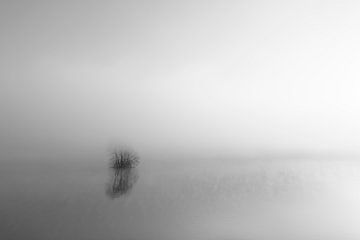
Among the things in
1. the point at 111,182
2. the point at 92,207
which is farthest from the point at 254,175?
the point at 92,207

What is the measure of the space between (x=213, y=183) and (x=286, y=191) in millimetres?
17855

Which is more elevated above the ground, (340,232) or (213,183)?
(213,183)

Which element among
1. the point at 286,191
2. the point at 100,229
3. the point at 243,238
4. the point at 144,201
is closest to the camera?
the point at 243,238

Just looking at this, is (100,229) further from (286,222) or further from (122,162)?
(122,162)

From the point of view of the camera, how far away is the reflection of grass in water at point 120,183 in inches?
2468

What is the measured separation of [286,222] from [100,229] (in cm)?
2438

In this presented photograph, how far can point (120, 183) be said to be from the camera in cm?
7300

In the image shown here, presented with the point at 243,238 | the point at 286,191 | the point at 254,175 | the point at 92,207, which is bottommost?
the point at 243,238

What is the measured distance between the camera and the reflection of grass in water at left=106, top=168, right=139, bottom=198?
62.7 m

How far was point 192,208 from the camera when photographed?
52812 mm

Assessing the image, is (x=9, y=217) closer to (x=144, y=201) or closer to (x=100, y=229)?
(x=100, y=229)

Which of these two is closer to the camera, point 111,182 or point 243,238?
point 243,238

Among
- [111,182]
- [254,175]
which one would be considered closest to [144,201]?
[111,182]

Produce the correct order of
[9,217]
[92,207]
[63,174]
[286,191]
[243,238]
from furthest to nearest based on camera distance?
[63,174] < [286,191] < [92,207] < [9,217] < [243,238]
